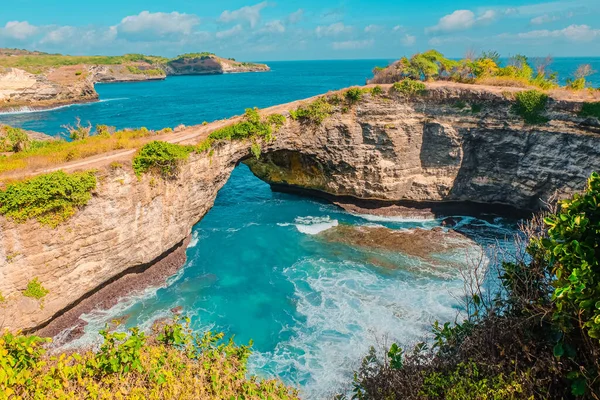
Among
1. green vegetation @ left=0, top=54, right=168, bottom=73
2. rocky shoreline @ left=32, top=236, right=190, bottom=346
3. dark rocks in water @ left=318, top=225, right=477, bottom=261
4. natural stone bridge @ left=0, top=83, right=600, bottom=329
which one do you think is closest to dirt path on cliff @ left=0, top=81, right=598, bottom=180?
natural stone bridge @ left=0, top=83, right=600, bottom=329

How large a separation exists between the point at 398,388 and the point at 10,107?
107 m

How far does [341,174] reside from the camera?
35.8 m

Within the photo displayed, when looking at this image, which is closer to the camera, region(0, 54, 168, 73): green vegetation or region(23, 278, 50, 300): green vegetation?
region(23, 278, 50, 300): green vegetation

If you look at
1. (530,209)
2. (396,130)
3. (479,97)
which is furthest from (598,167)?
(396,130)

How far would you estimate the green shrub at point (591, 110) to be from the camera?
27.7 meters

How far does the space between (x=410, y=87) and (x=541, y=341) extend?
2675cm

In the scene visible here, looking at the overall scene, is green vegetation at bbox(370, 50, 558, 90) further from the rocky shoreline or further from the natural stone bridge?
the rocky shoreline

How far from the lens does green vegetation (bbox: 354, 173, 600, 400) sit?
8.44 meters

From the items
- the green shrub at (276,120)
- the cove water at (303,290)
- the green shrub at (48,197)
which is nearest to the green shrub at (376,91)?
the green shrub at (276,120)

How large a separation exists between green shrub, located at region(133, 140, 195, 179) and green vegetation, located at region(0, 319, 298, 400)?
14.9 metres

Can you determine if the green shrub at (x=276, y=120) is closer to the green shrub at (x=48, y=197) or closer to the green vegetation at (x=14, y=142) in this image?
the green shrub at (x=48, y=197)

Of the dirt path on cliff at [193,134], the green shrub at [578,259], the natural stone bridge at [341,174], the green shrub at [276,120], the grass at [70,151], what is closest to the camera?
the green shrub at [578,259]

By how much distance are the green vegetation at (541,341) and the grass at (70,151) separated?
21998 mm

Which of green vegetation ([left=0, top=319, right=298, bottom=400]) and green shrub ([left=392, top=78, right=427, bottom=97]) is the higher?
green shrub ([left=392, top=78, right=427, bottom=97])
